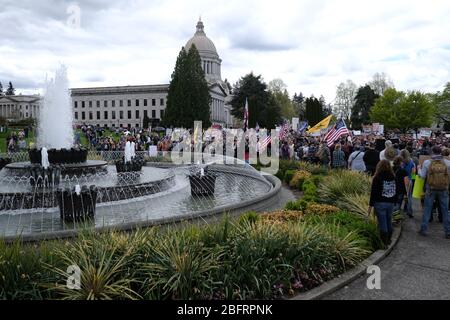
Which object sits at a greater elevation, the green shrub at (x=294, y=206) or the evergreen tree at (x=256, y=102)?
the evergreen tree at (x=256, y=102)

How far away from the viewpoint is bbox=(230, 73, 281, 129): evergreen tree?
305ft

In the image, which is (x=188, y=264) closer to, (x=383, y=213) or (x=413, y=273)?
(x=413, y=273)

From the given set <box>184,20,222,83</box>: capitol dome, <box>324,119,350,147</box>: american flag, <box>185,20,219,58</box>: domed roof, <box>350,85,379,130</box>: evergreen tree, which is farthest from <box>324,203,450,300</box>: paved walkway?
<box>185,20,219,58</box>: domed roof

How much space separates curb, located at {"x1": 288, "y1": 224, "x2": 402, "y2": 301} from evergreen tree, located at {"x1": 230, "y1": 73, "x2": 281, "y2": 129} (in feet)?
270

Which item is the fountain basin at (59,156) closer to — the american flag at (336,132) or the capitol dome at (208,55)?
the american flag at (336,132)

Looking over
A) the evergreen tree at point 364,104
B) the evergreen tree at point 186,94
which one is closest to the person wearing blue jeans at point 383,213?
the evergreen tree at point 186,94

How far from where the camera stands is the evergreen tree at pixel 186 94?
284 feet

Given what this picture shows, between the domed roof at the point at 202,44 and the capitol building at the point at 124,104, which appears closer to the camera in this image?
the capitol building at the point at 124,104

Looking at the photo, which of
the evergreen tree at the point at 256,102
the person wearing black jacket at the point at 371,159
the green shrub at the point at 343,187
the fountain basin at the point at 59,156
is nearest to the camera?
the green shrub at the point at 343,187

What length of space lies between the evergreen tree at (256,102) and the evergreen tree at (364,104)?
20.3m

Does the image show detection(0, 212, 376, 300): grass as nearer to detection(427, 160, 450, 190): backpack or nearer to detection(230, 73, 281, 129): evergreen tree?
detection(427, 160, 450, 190): backpack

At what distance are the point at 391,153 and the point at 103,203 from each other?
8331 mm
